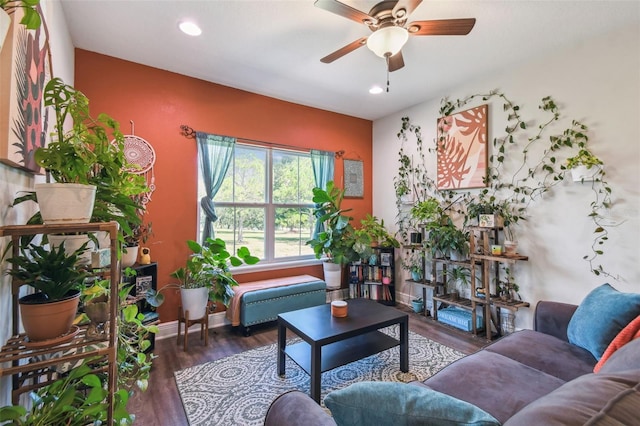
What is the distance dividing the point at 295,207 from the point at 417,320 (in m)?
2.21

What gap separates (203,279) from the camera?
2.91m

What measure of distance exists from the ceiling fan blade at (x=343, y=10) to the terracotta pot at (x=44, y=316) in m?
1.96

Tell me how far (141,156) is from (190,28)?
136 cm

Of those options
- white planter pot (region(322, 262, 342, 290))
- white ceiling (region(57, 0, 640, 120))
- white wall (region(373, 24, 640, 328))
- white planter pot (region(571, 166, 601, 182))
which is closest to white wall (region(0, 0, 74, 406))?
white ceiling (region(57, 0, 640, 120))

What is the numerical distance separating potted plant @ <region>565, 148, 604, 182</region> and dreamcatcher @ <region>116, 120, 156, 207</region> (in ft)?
13.3

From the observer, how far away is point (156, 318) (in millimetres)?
2656

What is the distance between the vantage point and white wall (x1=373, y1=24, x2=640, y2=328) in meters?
2.39

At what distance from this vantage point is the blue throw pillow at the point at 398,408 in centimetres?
74

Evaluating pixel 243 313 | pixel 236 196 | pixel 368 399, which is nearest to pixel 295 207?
pixel 236 196

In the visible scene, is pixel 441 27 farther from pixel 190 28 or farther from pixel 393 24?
pixel 190 28

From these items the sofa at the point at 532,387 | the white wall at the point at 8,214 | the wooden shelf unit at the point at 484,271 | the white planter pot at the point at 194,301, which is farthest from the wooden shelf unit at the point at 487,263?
the white wall at the point at 8,214

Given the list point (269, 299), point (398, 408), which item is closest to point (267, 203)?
point (269, 299)

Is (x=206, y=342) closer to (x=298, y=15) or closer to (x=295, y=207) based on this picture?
(x=295, y=207)

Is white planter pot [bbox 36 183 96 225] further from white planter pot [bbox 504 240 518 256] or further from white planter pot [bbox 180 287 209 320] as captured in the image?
white planter pot [bbox 504 240 518 256]
